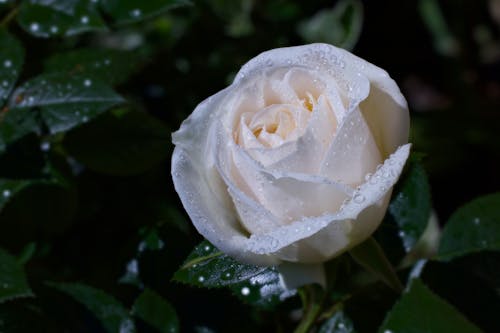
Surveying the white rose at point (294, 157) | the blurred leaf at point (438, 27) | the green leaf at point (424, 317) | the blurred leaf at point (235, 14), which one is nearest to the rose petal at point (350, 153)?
the white rose at point (294, 157)

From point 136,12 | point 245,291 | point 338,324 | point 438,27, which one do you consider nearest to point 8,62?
point 136,12

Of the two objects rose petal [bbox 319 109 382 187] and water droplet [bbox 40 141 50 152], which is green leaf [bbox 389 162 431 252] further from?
water droplet [bbox 40 141 50 152]

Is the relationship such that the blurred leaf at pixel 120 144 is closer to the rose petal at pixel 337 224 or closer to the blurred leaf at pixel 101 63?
the blurred leaf at pixel 101 63

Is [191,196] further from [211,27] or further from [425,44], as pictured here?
[425,44]

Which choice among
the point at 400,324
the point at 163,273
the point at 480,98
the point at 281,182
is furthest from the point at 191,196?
the point at 480,98

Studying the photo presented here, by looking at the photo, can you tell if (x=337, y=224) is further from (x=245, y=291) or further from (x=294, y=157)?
(x=245, y=291)
